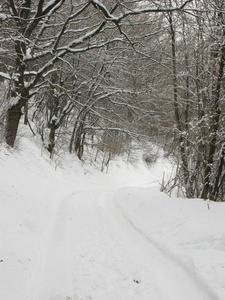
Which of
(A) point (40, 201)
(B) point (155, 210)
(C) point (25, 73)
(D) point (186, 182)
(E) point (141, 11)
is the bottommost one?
(A) point (40, 201)

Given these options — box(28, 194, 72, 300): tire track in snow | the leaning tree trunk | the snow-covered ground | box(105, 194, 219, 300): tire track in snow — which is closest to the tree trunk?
the leaning tree trunk

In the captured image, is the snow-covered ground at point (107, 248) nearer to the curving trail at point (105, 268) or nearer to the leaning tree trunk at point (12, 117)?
the curving trail at point (105, 268)

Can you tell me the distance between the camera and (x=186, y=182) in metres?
8.36

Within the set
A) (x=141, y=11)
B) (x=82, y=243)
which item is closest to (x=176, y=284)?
(x=82, y=243)

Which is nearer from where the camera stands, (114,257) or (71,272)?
(71,272)

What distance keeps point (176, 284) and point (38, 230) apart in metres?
2.91

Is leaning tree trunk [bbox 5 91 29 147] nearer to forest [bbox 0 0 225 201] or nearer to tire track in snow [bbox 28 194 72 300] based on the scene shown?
forest [bbox 0 0 225 201]

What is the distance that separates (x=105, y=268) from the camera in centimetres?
379

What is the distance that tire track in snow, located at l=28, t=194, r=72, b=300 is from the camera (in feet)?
9.95

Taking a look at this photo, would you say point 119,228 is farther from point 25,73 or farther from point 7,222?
point 25,73

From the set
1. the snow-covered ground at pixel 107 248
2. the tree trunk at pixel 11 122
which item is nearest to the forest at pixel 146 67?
the tree trunk at pixel 11 122

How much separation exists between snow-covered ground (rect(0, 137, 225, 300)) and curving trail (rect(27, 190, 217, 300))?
0.04ft

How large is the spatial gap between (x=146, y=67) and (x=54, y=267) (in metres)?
9.05

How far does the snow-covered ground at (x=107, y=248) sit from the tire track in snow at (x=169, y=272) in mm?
13
